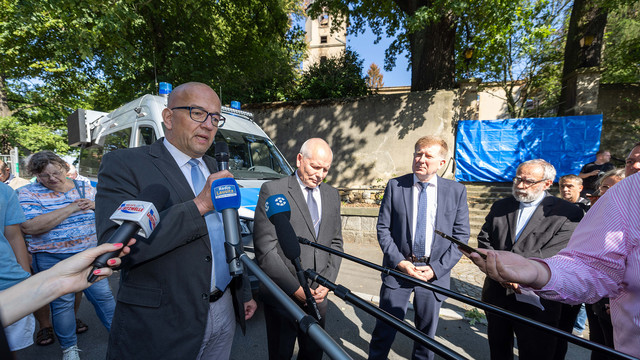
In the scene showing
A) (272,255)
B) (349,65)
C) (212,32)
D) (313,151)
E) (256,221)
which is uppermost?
(212,32)

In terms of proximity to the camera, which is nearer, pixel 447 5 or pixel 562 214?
pixel 562 214

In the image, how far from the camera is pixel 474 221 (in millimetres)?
7859

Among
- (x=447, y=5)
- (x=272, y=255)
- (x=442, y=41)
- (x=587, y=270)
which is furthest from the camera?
(x=442, y=41)

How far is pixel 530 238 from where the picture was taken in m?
2.50

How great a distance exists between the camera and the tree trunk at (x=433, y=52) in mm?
9172

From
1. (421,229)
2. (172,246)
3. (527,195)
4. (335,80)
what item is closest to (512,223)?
(527,195)

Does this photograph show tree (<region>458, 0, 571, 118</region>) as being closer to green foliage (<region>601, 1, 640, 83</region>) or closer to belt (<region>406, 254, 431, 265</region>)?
green foliage (<region>601, 1, 640, 83</region>)

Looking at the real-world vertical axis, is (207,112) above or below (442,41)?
below

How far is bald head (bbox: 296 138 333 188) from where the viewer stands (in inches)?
92.3

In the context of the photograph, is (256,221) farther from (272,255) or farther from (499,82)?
(499,82)

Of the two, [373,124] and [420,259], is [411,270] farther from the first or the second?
[373,124]

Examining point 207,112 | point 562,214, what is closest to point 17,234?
point 207,112

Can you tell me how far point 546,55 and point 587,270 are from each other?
19087 mm

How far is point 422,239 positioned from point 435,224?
205mm
